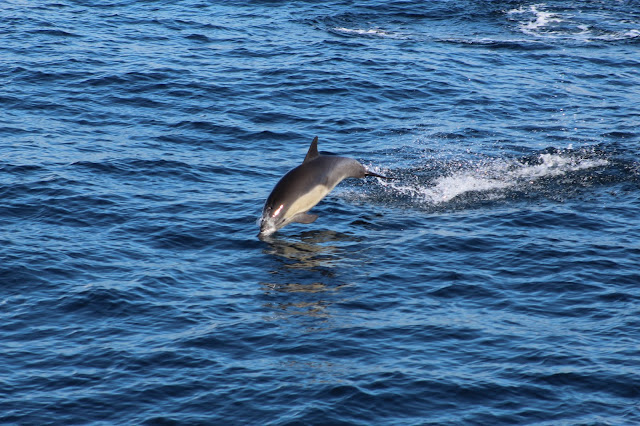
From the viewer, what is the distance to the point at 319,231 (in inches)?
838

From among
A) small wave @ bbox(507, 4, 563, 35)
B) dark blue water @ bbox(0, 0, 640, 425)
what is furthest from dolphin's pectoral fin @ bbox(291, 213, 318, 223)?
small wave @ bbox(507, 4, 563, 35)

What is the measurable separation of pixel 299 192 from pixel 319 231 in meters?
1.78

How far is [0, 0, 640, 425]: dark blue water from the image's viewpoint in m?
14.5

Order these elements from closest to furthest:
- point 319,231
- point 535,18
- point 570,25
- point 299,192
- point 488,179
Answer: point 299,192 → point 319,231 → point 488,179 → point 570,25 → point 535,18

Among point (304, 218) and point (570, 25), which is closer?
point (304, 218)

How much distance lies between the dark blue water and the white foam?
9 cm

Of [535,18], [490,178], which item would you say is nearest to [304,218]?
[490,178]

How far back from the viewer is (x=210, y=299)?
17.6m

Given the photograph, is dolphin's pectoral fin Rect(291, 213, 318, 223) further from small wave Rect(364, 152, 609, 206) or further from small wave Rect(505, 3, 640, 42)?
small wave Rect(505, 3, 640, 42)

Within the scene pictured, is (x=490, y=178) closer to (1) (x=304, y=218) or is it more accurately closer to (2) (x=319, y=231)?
(2) (x=319, y=231)

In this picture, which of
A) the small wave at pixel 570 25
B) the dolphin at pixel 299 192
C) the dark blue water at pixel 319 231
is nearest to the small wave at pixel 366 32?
the dark blue water at pixel 319 231

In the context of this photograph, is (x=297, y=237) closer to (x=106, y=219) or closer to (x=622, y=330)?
(x=106, y=219)

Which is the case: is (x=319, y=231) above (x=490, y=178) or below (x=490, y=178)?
below

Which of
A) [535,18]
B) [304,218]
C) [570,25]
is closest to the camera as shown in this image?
[304,218]
